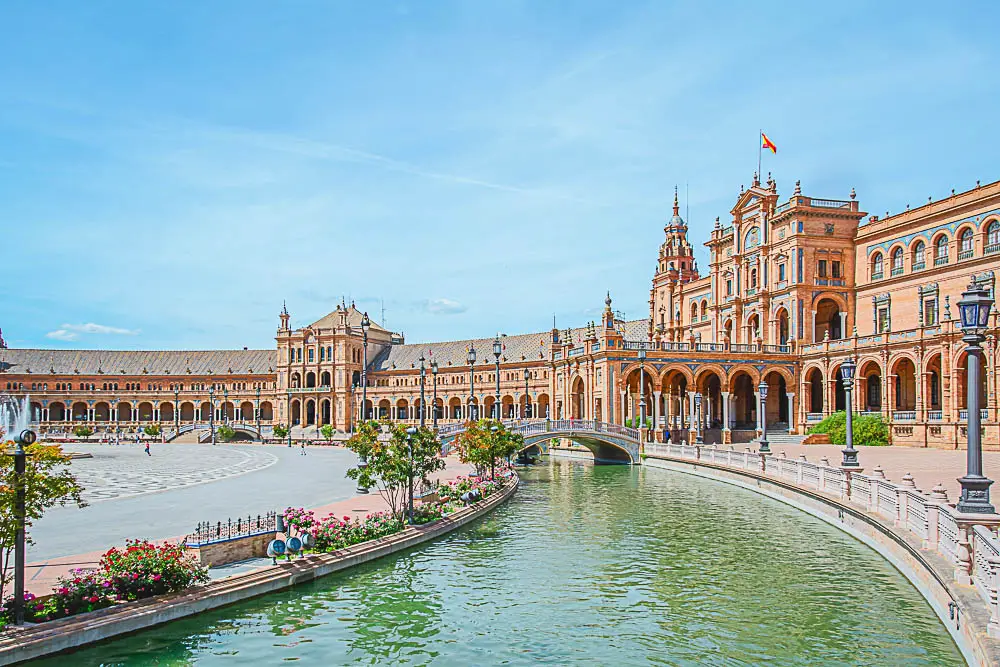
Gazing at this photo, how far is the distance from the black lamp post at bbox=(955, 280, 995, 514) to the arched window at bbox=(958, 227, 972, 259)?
46.0 meters

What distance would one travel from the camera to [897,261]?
205 ft

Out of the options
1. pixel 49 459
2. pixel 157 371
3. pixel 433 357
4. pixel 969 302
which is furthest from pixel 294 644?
pixel 157 371

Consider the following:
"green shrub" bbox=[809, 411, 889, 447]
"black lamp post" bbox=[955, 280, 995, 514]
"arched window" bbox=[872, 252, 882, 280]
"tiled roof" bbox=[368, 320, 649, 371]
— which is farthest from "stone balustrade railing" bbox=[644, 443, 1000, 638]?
"tiled roof" bbox=[368, 320, 649, 371]

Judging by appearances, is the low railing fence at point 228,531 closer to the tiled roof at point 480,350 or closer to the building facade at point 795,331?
the building facade at point 795,331

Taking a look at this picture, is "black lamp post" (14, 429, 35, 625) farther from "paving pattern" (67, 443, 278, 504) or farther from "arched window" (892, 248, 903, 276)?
"arched window" (892, 248, 903, 276)

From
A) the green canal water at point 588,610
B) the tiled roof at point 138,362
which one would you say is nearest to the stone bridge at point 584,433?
the green canal water at point 588,610

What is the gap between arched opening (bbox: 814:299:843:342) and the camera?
2635 inches

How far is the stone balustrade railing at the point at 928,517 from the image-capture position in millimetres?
12469

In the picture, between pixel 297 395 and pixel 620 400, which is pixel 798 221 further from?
pixel 297 395

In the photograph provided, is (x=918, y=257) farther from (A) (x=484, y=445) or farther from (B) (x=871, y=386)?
(A) (x=484, y=445)

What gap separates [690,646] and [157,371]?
122 meters

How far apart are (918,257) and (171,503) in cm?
5339

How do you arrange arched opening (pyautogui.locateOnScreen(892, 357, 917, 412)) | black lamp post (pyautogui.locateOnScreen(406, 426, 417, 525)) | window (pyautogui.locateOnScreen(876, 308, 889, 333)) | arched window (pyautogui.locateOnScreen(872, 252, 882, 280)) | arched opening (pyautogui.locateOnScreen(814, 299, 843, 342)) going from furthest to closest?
arched opening (pyautogui.locateOnScreen(814, 299, 843, 342))
arched window (pyautogui.locateOnScreen(872, 252, 882, 280))
window (pyautogui.locateOnScreen(876, 308, 889, 333))
arched opening (pyautogui.locateOnScreen(892, 357, 917, 412))
black lamp post (pyautogui.locateOnScreen(406, 426, 417, 525))

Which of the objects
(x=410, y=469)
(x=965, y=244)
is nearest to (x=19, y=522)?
(x=410, y=469)
